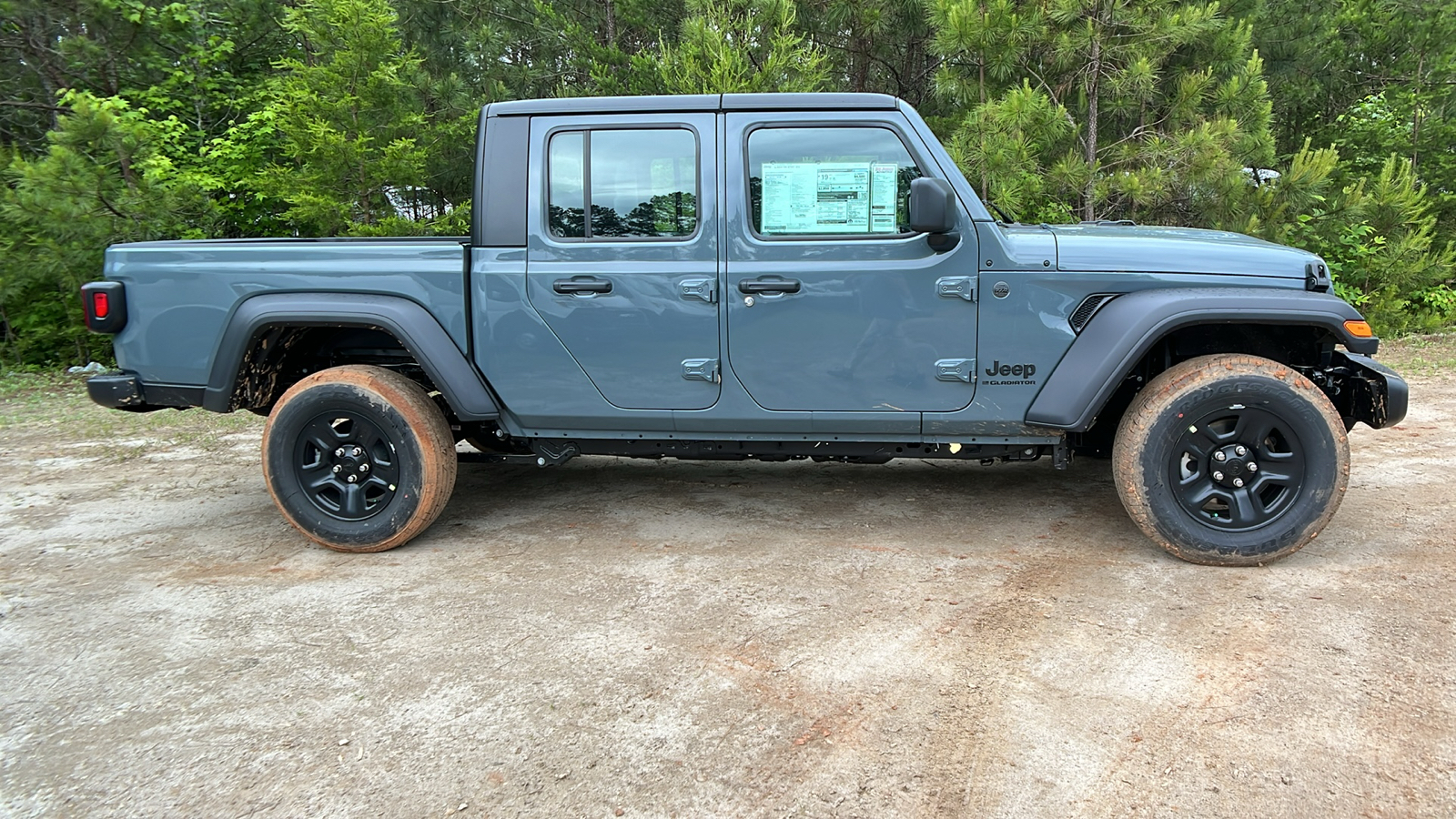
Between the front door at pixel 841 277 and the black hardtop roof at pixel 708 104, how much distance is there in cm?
5

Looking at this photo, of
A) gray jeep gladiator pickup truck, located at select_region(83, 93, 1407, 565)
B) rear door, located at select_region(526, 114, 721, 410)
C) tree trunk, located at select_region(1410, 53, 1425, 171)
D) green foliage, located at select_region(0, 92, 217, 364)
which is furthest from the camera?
tree trunk, located at select_region(1410, 53, 1425, 171)

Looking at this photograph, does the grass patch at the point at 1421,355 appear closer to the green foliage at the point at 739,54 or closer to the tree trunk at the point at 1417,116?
the tree trunk at the point at 1417,116

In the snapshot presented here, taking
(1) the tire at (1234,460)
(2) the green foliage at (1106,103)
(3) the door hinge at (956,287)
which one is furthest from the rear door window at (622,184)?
(2) the green foliage at (1106,103)

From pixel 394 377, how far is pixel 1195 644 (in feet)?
10.9

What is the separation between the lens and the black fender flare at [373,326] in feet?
12.7

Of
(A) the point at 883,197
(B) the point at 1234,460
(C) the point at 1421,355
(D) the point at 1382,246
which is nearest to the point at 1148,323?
(B) the point at 1234,460

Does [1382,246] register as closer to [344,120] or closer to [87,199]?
[344,120]

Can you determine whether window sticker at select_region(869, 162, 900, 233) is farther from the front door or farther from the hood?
the hood

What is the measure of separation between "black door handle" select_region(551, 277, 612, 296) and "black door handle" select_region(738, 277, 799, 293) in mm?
579

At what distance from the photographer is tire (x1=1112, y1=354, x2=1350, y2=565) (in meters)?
3.52

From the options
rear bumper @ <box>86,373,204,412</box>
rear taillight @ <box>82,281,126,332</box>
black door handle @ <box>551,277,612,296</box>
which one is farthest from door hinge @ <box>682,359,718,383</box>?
rear taillight @ <box>82,281,126,332</box>

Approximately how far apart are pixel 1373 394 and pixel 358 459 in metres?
4.23

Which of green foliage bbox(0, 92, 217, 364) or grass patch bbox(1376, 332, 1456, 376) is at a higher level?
green foliage bbox(0, 92, 217, 364)

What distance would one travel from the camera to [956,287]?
368 cm
